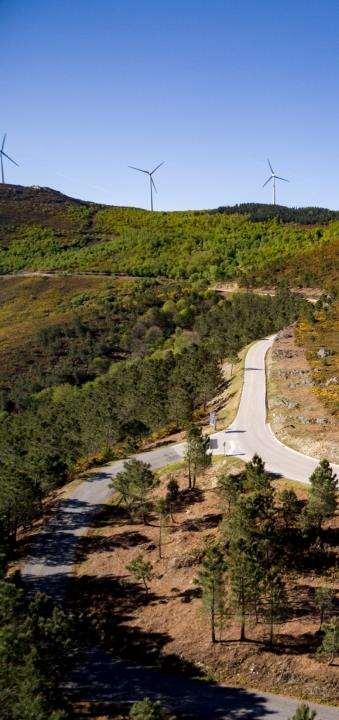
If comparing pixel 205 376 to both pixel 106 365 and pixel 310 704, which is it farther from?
pixel 106 365

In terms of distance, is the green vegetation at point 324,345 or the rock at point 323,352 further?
the rock at point 323,352

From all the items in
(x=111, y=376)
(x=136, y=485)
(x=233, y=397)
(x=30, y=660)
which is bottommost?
(x=30, y=660)

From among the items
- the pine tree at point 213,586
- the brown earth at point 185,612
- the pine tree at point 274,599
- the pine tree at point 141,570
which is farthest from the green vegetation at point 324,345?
the pine tree at point 213,586

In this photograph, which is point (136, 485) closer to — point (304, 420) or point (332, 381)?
point (304, 420)

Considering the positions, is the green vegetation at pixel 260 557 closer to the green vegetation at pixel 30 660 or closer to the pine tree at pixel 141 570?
the pine tree at pixel 141 570

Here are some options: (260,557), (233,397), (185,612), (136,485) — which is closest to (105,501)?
(136,485)

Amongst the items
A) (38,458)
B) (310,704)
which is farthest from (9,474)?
(310,704)

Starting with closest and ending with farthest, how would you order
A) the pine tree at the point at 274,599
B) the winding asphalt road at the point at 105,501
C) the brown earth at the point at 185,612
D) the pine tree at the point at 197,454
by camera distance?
1. the winding asphalt road at the point at 105,501
2. the brown earth at the point at 185,612
3. the pine tree at the point at 274,599
4. the pine tree at the point at 197,454

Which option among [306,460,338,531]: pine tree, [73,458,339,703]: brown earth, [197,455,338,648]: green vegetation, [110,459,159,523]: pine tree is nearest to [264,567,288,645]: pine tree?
[197,455,338,648]: green vegetation
